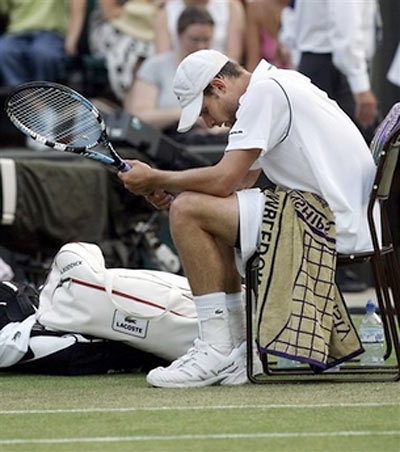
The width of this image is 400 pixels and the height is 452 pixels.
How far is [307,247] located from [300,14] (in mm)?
4108

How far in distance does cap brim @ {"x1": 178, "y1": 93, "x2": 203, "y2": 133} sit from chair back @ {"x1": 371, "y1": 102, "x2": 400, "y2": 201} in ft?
2.39

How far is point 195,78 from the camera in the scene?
241 inches

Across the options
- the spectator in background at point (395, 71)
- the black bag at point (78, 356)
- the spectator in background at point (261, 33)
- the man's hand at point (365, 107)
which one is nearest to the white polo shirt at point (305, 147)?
the black bag at point (78, 356)

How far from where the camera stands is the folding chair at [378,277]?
19.7ft

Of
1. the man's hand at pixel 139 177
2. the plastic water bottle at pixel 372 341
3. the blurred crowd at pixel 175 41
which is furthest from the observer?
the blurred crowd at pixel 175 41

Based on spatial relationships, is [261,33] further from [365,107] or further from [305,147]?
[305,147]

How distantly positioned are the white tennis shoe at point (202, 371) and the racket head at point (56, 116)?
93 cm

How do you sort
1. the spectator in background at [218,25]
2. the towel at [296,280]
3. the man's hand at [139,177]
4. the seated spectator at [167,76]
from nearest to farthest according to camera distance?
the towel at [296,280]
the man's hand at [139,177]
the seated spectator at [167,76]
the spectator in background at [218,25]

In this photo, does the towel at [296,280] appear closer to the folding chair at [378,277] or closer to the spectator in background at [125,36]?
the folding chair at [378,277]

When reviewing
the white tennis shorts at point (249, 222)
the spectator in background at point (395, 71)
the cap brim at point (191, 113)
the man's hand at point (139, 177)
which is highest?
the cap brim at point (191, 113)

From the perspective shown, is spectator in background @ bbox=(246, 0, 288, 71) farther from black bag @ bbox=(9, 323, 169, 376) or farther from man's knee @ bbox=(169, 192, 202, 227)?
man's knee @ bbox=(169, 192, 202, 227)

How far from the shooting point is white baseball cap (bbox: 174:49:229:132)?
612 cm

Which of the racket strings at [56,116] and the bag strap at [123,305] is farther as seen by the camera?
the bag strap at [123,305]

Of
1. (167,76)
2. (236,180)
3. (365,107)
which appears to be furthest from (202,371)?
(167,76)
